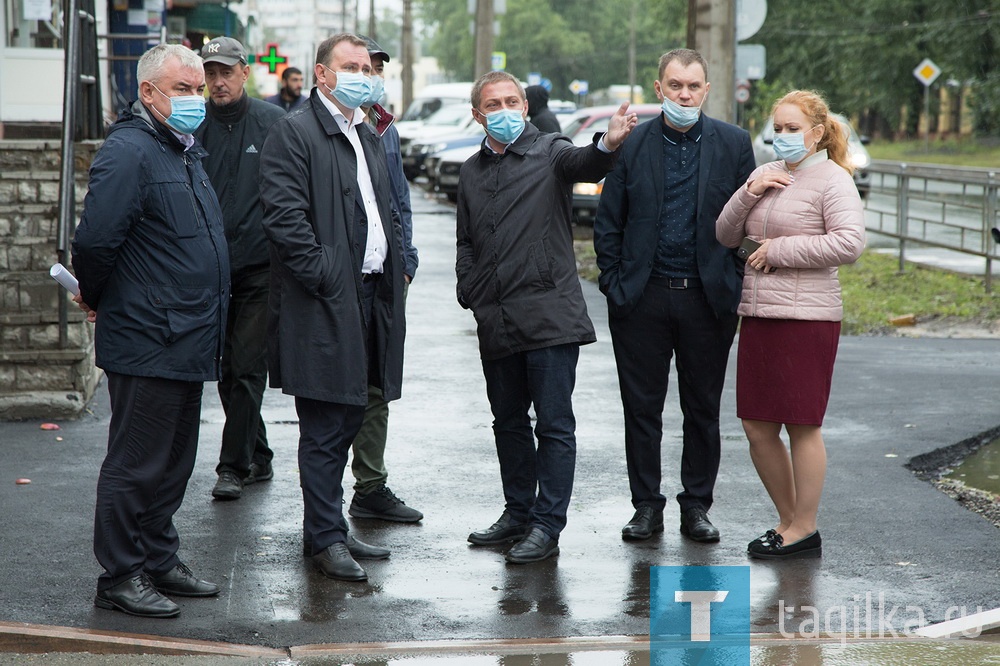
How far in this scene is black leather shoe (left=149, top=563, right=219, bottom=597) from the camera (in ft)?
16.2

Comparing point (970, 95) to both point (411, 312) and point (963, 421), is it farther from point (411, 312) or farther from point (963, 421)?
point (963, 421)

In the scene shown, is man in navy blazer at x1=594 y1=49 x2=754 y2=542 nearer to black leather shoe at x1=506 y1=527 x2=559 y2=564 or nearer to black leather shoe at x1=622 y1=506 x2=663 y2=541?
black leather shoe at x1=622 y1=506 x2=663 y2=541

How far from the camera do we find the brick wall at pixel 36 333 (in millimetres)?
7812

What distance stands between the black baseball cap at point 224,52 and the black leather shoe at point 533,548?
2.72 meters

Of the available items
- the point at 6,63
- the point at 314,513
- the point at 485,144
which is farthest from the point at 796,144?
the point at 6,63

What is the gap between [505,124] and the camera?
5426 mm

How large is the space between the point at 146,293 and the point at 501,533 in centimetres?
192

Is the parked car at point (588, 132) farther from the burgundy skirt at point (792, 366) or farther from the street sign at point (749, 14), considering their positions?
the burgundy skirt at point (792, 366)

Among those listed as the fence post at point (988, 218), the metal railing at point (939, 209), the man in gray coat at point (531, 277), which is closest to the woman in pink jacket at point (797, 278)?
the man in gray coat at point (531, 277)

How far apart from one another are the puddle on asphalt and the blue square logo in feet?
6.78

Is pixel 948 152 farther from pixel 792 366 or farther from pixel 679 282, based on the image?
pixel 792 366

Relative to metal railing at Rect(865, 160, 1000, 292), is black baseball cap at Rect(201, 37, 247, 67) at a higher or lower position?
higher

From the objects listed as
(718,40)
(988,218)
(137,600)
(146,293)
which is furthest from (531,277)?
(988,218)

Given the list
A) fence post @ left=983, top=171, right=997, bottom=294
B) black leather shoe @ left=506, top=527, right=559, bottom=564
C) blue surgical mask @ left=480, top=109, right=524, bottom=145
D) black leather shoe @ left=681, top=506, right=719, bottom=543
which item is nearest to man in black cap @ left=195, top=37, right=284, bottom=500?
blue surgical mask @ left=480, top=109, right=524, bottom=145
